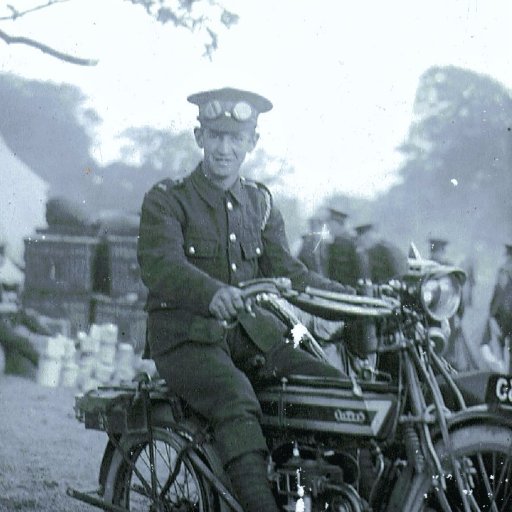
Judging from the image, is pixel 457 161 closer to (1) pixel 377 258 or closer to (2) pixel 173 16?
(1) pixel 377 258

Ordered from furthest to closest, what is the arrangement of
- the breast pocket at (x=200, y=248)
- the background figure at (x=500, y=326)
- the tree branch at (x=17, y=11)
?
1. the tree branch at (x=17, y=11)
2. the background figure at (x=500, y=326)
3. the breast pocket at (x=200, y=248)

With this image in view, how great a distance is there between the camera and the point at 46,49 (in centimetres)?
462

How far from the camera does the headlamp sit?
10.8 ft

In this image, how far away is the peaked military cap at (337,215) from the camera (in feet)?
13.6

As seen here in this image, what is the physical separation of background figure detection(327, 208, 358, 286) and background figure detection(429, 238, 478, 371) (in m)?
0.39

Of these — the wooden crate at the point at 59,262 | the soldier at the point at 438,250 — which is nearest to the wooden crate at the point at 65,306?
the wooden crate at the point at 59,262

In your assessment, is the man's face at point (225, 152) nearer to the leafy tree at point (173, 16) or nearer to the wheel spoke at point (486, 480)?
the leafy tree at point (173, 16)

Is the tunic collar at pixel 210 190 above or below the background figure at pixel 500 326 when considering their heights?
above

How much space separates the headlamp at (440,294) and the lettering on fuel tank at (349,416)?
503mm

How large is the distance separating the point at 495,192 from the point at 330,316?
1.15 meters

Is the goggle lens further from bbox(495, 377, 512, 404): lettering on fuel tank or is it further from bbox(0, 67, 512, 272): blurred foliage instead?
bbox(495, 377, 512, 404): lettering on fuel tank

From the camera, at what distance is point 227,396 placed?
3518mm

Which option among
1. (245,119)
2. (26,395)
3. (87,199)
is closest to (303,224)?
(245,119)

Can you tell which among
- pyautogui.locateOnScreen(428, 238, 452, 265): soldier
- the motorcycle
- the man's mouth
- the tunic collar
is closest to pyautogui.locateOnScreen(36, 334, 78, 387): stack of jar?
the motorcycle
